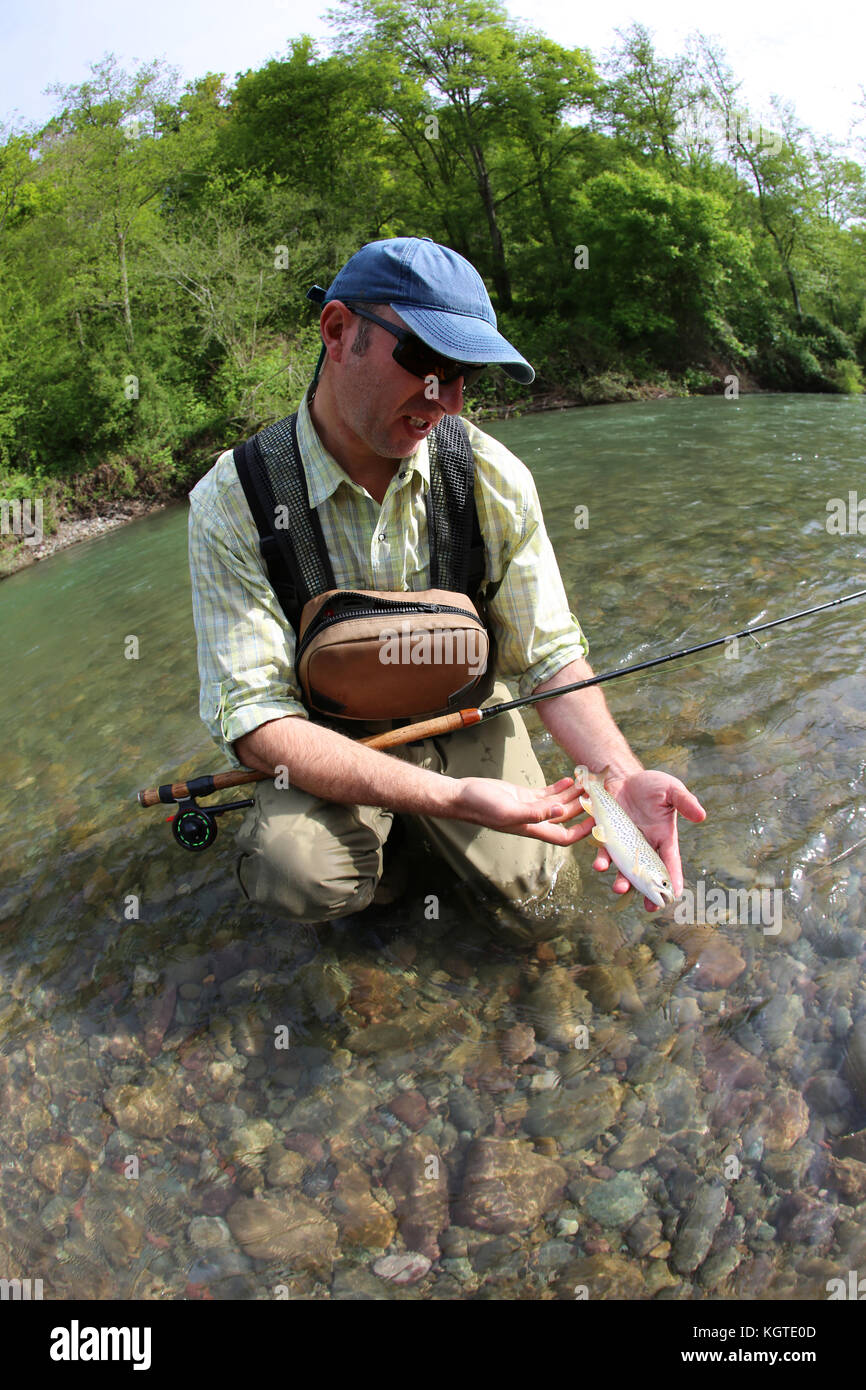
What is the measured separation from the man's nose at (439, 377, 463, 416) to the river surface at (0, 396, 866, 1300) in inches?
83.9

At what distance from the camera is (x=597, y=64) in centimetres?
4522

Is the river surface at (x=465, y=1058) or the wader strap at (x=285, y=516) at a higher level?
the wader strap at (x=285, y=516)

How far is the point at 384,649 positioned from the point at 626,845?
3.83 feet

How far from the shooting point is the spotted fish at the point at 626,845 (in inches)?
107

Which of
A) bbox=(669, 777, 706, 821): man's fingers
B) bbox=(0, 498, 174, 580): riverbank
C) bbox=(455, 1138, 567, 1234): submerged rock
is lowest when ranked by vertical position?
bbox=(455, 1138, 567, 1234): submerged rock

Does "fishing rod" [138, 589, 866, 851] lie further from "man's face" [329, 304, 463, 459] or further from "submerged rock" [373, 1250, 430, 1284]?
"submerged rock" [373, 1250, 430, 1284]

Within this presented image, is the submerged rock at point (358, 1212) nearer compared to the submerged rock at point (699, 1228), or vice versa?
the submerged rock at point (699, 1228)

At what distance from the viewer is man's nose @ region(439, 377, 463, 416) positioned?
10.2ft

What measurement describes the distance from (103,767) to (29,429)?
28310 mm

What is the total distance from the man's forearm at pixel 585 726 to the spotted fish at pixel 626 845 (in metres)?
0.27

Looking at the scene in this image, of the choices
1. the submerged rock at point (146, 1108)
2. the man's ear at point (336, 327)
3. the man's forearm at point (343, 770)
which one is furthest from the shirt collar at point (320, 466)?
the submerged rock at point (146, 1108)
